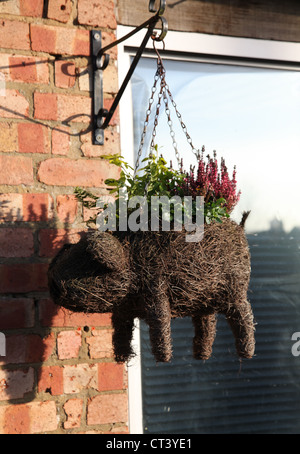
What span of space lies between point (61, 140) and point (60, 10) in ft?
1.52

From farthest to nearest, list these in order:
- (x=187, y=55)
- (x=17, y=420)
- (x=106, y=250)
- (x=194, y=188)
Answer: (x=187, y=55)
(x=17, y=420)
(x=194, y=188)
(x=106, y=250)

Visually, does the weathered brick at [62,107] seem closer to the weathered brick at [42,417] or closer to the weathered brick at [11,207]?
the weathered brick at [11,207]

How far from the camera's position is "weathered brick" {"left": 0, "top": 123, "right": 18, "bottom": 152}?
1.79 meters

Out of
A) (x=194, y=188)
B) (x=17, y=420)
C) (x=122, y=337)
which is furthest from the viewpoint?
(x=17, y=420)

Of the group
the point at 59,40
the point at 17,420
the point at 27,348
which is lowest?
the point at 17,420

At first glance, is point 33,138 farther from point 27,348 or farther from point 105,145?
point 27,348

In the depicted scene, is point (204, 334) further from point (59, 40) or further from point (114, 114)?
point (59, 40)

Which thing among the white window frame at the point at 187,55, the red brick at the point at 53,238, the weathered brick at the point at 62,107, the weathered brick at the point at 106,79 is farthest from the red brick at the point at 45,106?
the red brick at the point at 53,238

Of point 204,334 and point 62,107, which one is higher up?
point 62,107

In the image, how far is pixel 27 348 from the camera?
69.7 inches

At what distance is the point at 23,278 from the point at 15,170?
0.36m

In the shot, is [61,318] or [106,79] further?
[106,79]

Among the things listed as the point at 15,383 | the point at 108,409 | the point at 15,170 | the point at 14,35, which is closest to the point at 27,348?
the point at 15,383
